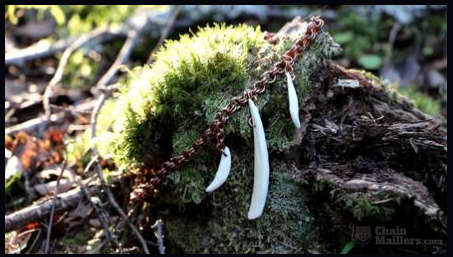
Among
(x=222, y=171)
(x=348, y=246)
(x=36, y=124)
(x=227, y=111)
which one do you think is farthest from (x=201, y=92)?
(x=36, y=124)

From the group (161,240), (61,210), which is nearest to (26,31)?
(61,210)

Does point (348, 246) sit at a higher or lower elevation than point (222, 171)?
lower

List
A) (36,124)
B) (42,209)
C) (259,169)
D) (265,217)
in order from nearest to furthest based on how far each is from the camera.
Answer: (259,169), (265,217), (42,209), (36,124)

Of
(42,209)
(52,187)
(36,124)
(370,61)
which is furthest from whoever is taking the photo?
(370,61)

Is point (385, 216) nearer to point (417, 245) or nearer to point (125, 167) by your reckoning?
point (417, 245)

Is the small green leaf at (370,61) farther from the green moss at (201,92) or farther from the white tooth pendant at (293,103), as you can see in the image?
the white tooth pendant at (293,103)

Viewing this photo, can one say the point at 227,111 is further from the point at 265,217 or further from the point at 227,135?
the point at 265,217

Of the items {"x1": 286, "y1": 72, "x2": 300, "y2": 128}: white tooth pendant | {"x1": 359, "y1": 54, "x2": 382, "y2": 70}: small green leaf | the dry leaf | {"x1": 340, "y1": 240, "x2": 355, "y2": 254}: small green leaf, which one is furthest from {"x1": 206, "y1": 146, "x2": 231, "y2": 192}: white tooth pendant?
{"x1": 359, "y1": 54, "x2": 382, "y2": 70}: small green leaf

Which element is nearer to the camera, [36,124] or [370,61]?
[36,124]
